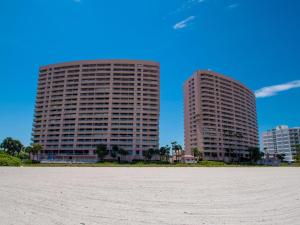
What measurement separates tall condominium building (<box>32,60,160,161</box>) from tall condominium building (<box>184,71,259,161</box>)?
31950 mm

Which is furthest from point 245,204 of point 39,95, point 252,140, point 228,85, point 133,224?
point 252,140

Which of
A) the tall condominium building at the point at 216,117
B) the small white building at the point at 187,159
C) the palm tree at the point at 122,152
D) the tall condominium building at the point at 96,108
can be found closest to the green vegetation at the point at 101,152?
the palm tree at the point at 122,152

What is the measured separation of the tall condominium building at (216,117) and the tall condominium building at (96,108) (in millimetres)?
31950

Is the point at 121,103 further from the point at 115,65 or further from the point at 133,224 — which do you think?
the point at 133,224

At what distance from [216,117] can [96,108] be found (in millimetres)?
77497

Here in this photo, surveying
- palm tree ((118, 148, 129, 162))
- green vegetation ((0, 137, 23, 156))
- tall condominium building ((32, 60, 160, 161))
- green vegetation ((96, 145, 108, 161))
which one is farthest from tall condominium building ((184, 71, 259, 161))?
green vegetation ((0, 137, 23, 156))

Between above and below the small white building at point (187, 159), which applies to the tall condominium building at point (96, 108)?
above

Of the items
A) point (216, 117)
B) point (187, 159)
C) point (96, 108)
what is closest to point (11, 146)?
point (96, 108)

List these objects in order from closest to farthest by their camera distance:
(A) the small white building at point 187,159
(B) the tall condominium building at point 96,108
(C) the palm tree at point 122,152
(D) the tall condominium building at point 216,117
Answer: (A) the small white building at point 187,159, (C) the palm tree at point 122,152, (B) the tall condominium building at point 96,108, (D) the tall condominium building at point 216,117

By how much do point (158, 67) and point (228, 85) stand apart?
5624 centimetres

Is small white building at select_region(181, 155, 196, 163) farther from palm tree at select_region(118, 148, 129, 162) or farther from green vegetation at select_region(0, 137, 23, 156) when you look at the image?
green vegetation at select_region(0, 137, 23, 156)

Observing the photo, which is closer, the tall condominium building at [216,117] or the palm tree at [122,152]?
the palm tree at [122,152]

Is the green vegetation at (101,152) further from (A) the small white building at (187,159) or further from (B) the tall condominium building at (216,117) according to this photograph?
(B) the tall condominium building at (216,117)

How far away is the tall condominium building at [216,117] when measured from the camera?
502 ft
